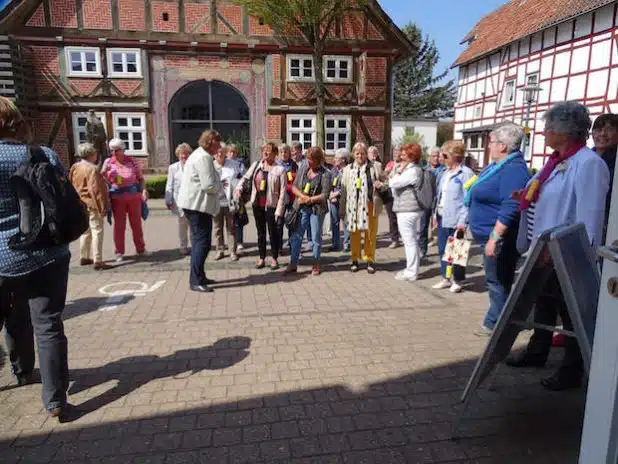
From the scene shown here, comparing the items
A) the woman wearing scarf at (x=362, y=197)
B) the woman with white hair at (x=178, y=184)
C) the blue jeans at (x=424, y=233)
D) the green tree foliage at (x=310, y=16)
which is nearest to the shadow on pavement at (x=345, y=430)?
the woman wearing scarf at (x=362, y=197)

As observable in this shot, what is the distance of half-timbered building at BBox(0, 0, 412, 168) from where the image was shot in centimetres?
1728

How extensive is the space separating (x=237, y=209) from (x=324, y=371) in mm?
4147

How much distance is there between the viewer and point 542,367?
363cm

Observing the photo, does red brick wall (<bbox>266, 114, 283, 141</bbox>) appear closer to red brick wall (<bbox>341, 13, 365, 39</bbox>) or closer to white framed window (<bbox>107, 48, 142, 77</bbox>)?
red brick wall (<bbox>341, 13, 365, 39</bbox>)

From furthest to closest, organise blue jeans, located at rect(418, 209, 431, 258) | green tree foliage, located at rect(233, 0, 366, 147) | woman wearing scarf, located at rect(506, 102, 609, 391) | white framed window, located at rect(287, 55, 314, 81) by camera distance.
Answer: white framed window, located at rect(287, 55, 314, 81) < green tree foliage, located at rect(233, 0, 366, 147) < blue jeans, located at rect(418, 209, 431, 258) < woman wearing scarf, located at rect(506, 102, 609, 391)

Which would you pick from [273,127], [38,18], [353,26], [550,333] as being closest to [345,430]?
[550,333]

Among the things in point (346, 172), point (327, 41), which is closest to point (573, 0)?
point (327, 41)

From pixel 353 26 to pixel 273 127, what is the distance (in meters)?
5.32

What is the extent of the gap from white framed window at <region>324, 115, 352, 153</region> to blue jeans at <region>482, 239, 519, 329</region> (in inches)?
624

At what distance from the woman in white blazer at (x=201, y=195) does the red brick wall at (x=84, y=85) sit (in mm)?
15013

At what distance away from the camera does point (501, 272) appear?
3.96 metres

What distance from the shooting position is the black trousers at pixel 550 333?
2884 mm

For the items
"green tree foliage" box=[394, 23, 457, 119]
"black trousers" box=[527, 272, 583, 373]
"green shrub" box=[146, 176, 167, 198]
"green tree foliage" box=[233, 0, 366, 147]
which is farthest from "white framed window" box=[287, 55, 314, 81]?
"green tree foliage" box=[394, 23, 457, 119]

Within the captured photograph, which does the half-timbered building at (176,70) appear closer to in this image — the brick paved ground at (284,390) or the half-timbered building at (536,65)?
the half-timbered building at (536,65)
